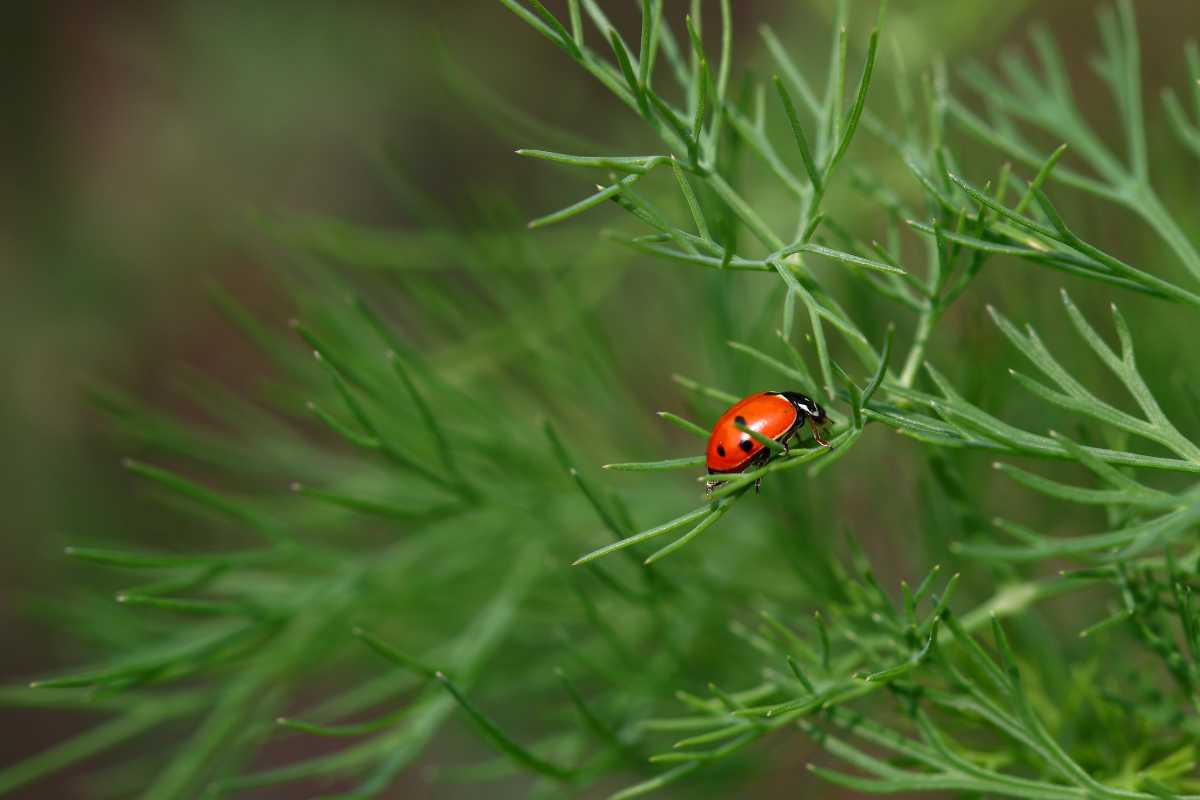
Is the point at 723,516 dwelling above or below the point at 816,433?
below

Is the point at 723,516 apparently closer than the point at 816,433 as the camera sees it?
No

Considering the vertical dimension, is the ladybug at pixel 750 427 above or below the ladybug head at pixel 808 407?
above

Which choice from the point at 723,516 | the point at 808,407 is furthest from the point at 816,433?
the point at 723,516

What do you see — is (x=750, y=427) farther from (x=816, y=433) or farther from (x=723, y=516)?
(x=723, y=516)
